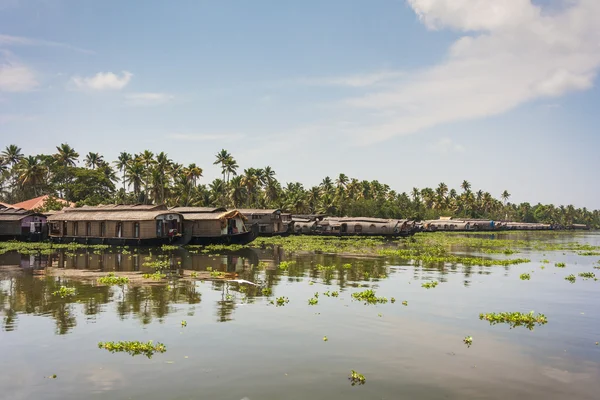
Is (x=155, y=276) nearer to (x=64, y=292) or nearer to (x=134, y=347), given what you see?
(x=64, y=292)

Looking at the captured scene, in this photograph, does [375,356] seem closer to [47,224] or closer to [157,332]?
[157,332]

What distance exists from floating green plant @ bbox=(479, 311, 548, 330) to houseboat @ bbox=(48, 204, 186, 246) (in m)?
32.1

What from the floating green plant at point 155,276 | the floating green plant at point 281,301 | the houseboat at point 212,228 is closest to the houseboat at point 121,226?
the houseboat at point 212,228

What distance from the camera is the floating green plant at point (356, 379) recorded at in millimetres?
10336

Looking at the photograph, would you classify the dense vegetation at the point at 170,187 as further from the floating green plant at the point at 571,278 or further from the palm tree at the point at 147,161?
the floating green plant at the point at 571,278

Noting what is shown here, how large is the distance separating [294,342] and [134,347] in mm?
4150

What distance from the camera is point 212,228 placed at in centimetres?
4734

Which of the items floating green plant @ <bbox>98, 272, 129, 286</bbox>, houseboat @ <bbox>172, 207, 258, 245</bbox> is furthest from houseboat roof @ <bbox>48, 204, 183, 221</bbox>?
floating green plant @ <bbox>98, 272, 129, 286</bbox>

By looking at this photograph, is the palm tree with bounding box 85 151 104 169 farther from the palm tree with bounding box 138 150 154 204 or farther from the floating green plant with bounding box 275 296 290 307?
the floating green plant with bounding box 275 296 290 307

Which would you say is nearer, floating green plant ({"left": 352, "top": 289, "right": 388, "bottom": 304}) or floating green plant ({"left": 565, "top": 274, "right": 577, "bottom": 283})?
floating green plant ({"left": 352, "top": 289, "right": 388, "bottom": 304})

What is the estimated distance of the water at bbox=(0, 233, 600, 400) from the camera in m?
10.0

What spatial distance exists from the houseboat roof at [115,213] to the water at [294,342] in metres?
19.5

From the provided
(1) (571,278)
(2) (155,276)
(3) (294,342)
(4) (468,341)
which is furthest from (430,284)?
(2) (155,276)

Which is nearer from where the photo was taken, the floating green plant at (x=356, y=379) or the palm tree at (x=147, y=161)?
the floating green plant at (x=356, y=379)
